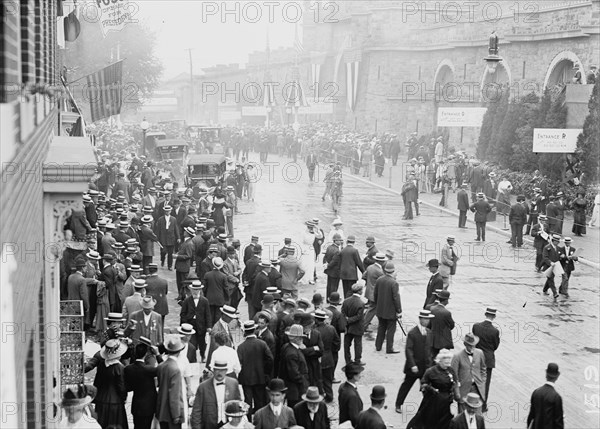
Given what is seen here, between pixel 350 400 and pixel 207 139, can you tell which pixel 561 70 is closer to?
pixel 207 139

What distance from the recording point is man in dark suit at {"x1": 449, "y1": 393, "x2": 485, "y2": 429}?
9.74 metres

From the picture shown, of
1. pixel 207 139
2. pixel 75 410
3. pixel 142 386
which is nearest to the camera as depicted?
pixel 75 410

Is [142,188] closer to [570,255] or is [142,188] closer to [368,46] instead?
[570,255]

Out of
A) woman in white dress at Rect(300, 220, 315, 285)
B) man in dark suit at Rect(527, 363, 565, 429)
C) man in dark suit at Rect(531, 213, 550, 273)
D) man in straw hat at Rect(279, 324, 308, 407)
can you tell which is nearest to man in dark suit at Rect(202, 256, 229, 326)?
man in straw hat at Rect(279, 324, 308, 407)

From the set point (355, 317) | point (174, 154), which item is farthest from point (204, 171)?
point (355, 317)

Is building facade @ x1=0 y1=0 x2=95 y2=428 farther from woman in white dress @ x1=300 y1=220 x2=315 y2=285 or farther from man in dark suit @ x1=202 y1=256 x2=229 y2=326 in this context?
woman in white dress @ x1=300 y1=220 x2=315 y2=285

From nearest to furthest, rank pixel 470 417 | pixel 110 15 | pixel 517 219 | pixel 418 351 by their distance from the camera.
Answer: pixel 470 417
pixel 418 351
pixel 110 15
pixel 517 219

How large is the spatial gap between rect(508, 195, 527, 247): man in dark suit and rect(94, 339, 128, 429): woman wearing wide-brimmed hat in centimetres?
1620

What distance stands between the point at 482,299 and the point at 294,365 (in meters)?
8.51

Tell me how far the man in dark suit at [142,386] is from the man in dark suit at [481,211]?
15730 mm

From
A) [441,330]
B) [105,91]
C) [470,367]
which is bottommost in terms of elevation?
[470,367]

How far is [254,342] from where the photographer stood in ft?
37.5

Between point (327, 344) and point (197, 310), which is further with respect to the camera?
point (197, 310)

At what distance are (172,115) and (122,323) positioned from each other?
335 ft
